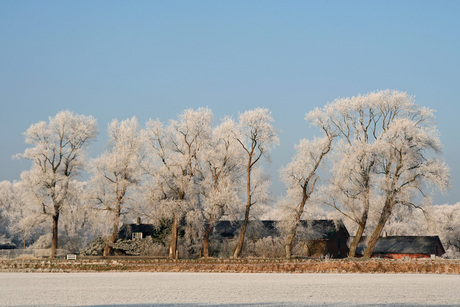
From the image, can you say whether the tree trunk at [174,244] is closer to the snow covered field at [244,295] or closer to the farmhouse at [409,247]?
the snow covered field at [244,295]

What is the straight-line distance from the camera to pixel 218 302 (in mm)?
15984

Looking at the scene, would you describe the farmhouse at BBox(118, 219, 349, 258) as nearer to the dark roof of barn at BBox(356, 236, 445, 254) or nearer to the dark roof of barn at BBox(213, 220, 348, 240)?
the dark roof of barn at BBox(213, 220, 348, 240)

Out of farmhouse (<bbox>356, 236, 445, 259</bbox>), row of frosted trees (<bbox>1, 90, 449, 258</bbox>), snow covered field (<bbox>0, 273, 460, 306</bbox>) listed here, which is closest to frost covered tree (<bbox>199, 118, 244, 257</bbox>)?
row of frosted trees (<bbox>1, 90, 449, 258</bbox>)

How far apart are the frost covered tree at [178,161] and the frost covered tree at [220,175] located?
2.45ft

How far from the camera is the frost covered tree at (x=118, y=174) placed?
52.1 meters

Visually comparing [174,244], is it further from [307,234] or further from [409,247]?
[409,247]

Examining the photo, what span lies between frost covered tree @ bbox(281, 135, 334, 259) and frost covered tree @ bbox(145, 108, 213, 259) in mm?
8081

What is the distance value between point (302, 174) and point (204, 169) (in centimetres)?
961

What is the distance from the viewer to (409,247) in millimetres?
80938

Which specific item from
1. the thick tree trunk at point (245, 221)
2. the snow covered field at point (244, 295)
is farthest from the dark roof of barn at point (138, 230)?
the snow covered field at point (244, 295)

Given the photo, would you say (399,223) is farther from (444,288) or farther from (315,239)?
(444,288)

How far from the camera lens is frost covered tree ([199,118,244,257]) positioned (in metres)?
51.2

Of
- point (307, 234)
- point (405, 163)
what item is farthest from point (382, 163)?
point (307, 234)

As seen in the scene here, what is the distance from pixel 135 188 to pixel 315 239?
28.2 m
